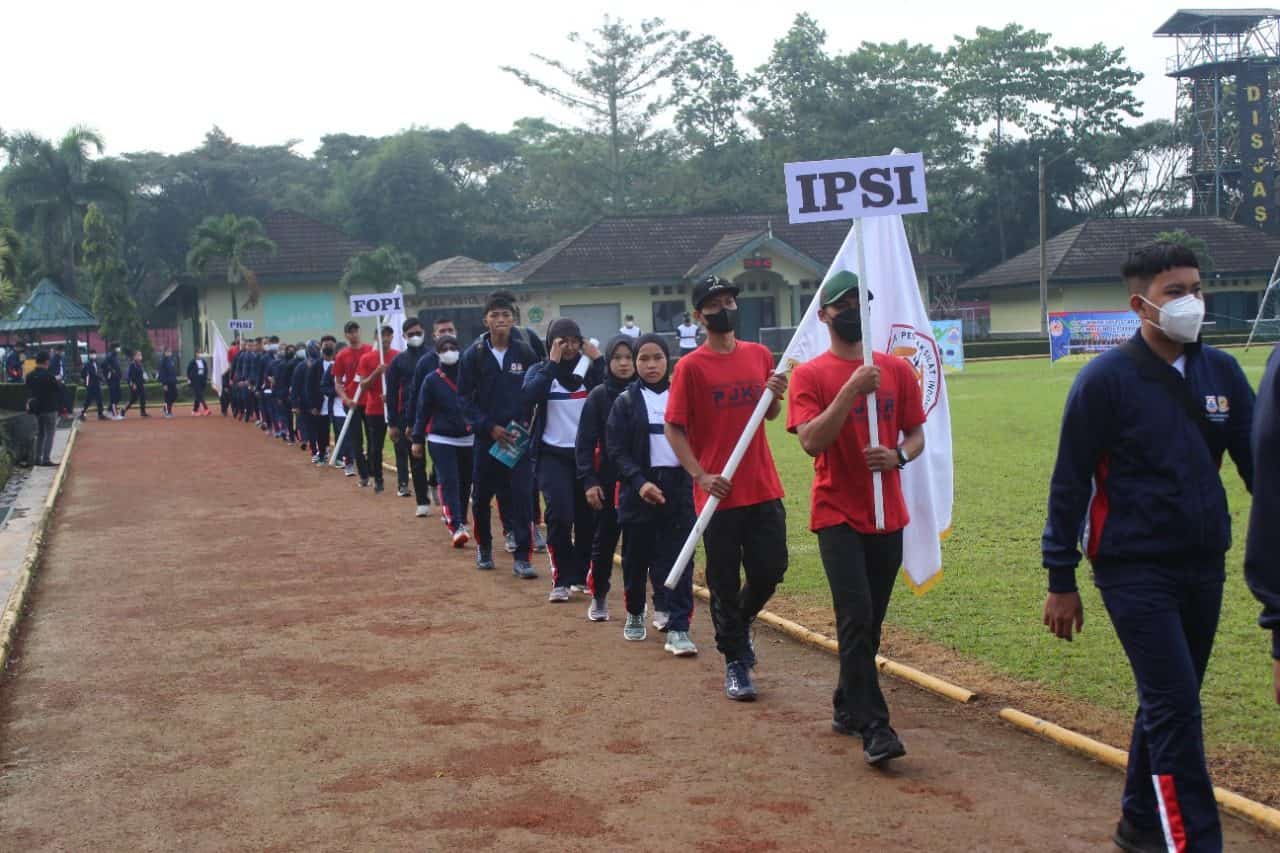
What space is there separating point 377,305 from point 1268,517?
48.8 ft

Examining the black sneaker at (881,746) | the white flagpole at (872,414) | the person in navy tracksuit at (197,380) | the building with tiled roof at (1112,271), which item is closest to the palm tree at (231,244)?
the person in navy tracksuit at (197,380)

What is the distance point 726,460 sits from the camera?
6.85 metres

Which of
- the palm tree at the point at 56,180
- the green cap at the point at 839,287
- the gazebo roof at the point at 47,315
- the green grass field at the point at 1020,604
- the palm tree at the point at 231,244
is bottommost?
the green grass field at the point at 1020,604

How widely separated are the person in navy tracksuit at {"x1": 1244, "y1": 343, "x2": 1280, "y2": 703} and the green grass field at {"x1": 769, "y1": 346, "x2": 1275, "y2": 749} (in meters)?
2.51

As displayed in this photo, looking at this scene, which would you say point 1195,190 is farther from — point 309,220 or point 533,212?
point 309,220

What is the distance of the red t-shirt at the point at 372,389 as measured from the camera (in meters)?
16.4

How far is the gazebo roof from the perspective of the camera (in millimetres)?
43344

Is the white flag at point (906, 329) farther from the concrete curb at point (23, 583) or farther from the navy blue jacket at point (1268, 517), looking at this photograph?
the concrete curb at point (23, 583)

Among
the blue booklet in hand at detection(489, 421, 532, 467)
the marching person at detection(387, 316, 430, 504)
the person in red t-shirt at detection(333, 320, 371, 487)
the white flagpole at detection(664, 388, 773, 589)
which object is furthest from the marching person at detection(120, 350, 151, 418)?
the white flagpole at detection(664, 388, 773, 589)

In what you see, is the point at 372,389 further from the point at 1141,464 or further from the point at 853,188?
the point at 1141,464

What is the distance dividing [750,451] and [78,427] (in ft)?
99.4

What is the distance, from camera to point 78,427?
3384 centimetres

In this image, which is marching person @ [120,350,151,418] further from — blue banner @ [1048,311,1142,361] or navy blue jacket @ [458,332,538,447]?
navy blue jacket @ [458,332,538,447]

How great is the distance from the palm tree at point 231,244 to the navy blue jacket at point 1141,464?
152ft
